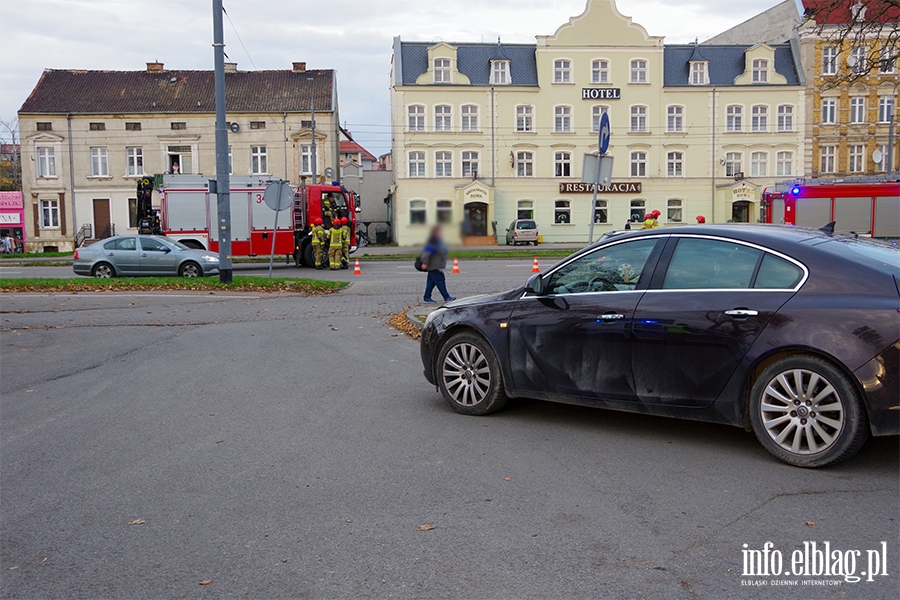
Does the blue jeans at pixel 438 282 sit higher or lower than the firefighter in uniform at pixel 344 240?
lower

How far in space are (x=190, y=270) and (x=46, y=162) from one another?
120 feet

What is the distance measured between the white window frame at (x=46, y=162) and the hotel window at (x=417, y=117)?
24183mm

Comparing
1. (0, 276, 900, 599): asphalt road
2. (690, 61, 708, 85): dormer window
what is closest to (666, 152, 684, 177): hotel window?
(690, 61, 708, 85): dormer window

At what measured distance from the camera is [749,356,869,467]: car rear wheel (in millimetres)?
5137

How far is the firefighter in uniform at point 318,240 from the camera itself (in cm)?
2791

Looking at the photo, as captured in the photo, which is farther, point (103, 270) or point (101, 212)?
point (101, 212)

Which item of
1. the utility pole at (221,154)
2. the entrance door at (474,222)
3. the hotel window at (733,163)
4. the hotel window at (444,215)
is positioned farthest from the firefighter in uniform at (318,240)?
the hotel window at (733,163)

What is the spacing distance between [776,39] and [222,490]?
60298 mm

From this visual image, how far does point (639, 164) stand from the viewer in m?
52.0

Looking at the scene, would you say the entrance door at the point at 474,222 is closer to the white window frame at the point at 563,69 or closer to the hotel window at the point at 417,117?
the hotel window at the point at 417,117

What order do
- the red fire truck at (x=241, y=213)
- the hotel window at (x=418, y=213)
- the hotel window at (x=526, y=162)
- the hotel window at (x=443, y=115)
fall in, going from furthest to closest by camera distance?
the hotel window at (x=526, y=162) → the hotel window at (x=443, y=115) → the red fire truck at (x=241, y=213) → the hotel window at (x=418, y=213)

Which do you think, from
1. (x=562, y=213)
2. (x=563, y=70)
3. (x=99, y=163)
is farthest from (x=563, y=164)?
(x=99, y=163)

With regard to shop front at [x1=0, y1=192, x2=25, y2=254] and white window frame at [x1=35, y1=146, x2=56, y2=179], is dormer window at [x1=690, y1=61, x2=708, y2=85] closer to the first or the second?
white window frame at [x1=35, y1=146, x2=56, y2=179]

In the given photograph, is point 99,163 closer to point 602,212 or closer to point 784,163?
point 602,212
